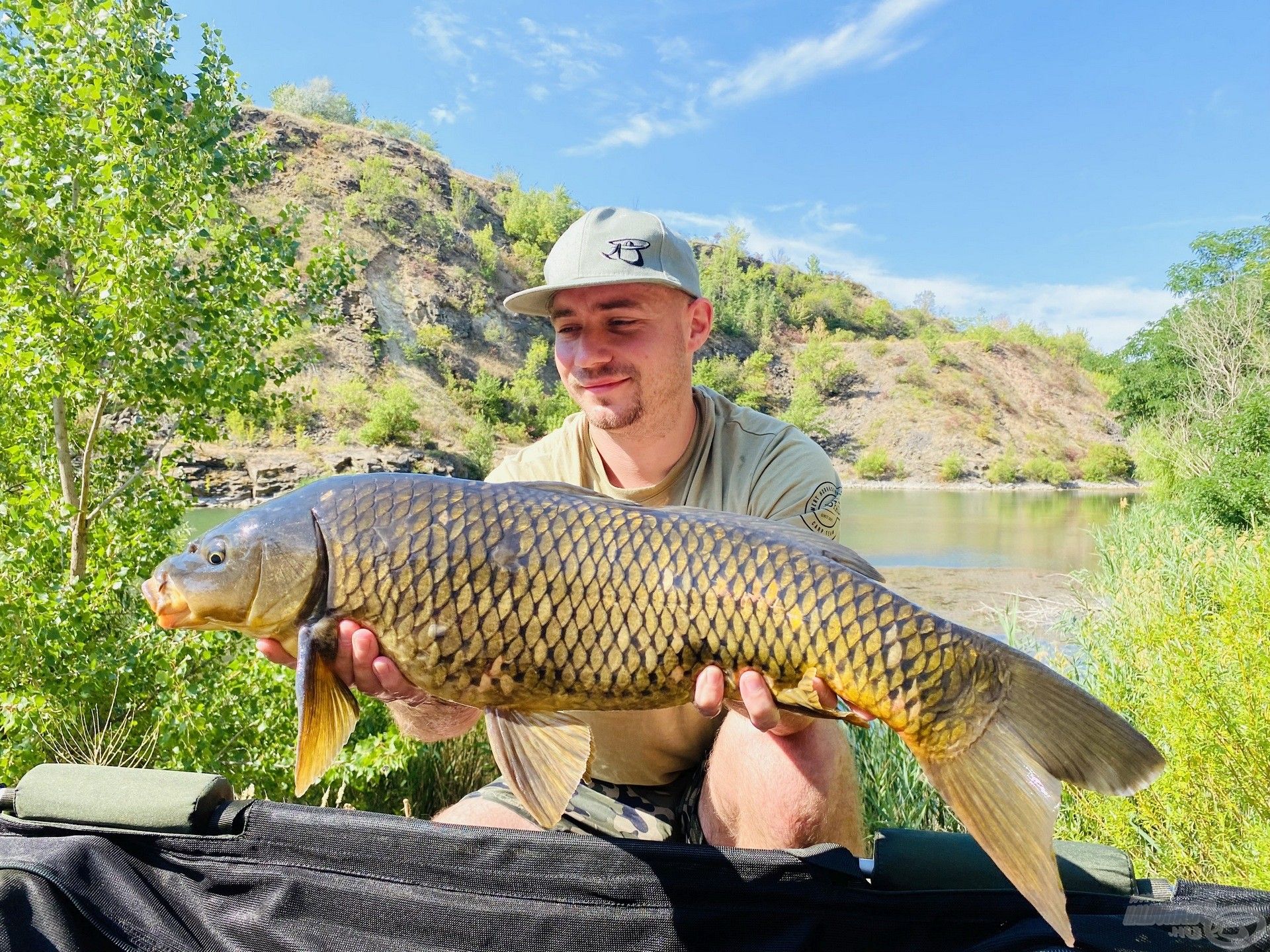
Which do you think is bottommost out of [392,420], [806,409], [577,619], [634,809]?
[634,809]

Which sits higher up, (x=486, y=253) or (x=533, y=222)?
(x=533, y=222)

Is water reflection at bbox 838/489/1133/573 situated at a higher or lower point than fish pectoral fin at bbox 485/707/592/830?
lower

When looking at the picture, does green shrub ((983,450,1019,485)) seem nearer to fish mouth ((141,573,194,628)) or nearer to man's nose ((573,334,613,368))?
man's nose ((573,334,613,368))

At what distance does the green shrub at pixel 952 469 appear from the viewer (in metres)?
38.1

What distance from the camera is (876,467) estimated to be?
38.7 meters

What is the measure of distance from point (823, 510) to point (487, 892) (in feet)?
3.42

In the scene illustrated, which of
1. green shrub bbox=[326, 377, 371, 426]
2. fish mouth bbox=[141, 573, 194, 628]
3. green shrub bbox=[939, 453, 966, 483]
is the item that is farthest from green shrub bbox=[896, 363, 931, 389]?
fish mouth bbox=[141, 573, 194, 628]

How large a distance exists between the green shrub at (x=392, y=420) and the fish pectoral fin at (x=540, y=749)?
75.0 feet

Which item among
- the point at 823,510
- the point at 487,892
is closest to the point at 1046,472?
the point at 823,510

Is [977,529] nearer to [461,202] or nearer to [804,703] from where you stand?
[804,703]

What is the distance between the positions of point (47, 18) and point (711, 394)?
Result: 100 inches

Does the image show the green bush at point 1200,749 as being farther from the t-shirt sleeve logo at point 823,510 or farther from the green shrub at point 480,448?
the green shrub at point 480,448

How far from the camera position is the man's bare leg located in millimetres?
1462

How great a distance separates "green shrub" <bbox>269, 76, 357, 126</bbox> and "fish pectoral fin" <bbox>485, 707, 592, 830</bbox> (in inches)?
2019
